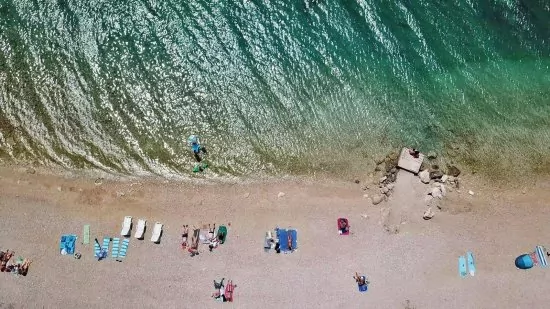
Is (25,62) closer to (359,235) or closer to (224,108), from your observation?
(224,108)

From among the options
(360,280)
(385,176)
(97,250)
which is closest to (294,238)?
(360,280)

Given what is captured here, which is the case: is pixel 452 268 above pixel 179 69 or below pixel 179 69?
below

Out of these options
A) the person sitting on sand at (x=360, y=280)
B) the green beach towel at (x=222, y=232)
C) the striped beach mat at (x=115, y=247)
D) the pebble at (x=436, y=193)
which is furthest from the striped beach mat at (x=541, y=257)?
the striped beach mat at (x=115, y=247)

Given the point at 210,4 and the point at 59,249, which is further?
the point at 210,4

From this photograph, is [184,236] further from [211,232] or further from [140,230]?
[140,230]

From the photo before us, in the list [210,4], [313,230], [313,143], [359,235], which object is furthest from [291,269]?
[210,4]

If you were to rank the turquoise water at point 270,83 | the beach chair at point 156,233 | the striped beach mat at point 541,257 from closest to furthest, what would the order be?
the beach chair at point 156,233 → the striped beach mat at point 541,257 → the turquoise water at point 270,83

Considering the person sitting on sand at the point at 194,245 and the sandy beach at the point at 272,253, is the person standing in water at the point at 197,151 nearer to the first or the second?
the sandy beach at the point at 272,253
